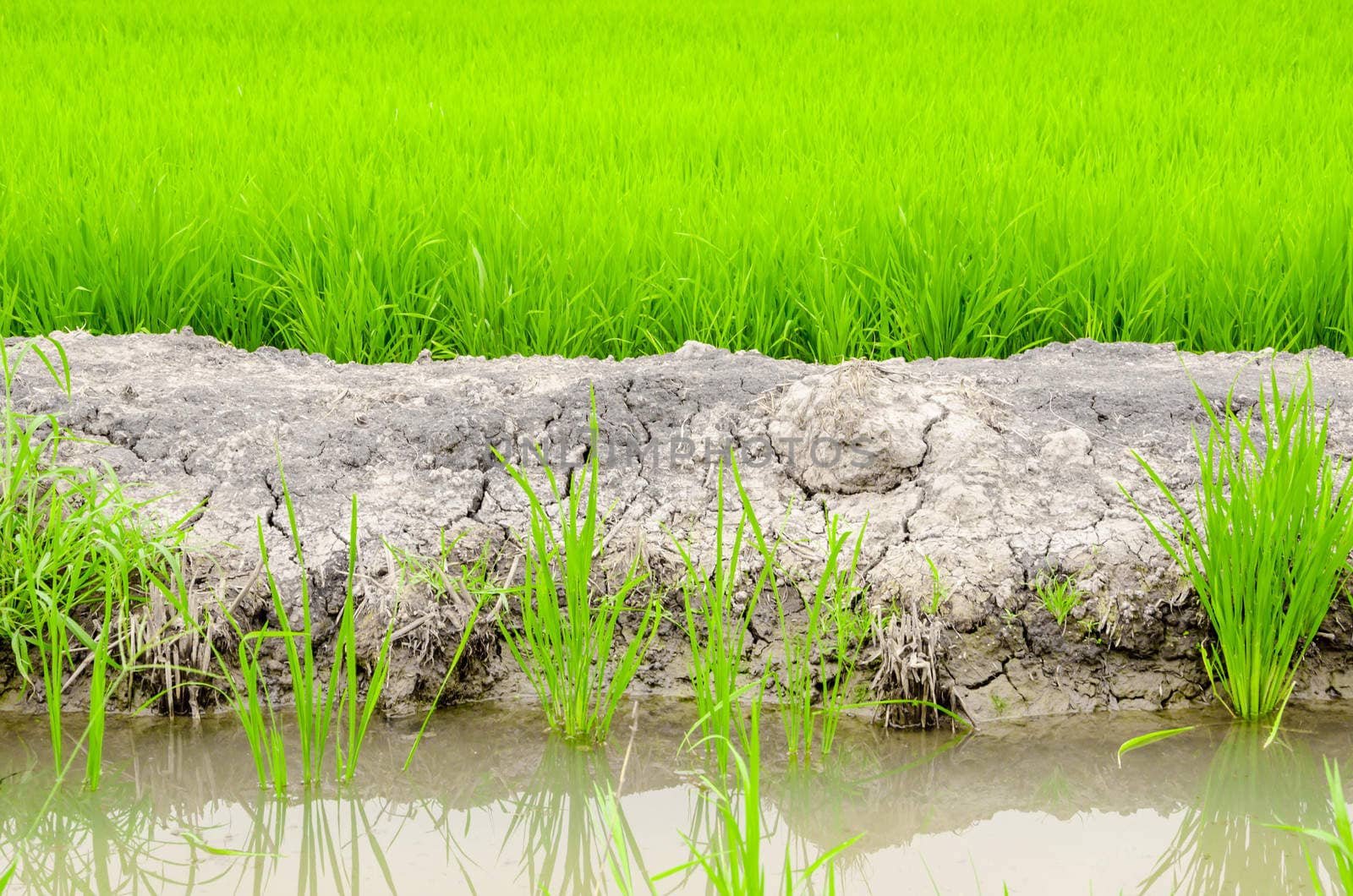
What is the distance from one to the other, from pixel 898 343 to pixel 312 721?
1.60m

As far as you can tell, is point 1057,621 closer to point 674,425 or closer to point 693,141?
point 674,425

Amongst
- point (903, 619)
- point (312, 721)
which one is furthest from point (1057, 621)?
point (312, 721)

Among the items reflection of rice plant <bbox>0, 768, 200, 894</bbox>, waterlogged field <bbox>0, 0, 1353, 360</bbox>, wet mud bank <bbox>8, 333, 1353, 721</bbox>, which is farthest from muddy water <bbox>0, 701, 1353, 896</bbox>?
waterlogged field <bbox>0, 0, 1353, 360</bbox>

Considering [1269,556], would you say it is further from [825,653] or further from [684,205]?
[684,205]

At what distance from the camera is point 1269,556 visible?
1.63m

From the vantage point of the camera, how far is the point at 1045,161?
3.64m

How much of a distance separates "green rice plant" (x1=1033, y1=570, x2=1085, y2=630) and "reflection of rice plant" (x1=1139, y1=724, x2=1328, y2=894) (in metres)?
0.29

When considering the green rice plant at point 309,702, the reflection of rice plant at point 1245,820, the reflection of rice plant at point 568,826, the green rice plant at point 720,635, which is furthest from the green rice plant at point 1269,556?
the green rice plant at point 309,702

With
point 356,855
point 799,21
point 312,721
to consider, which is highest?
point 799,21

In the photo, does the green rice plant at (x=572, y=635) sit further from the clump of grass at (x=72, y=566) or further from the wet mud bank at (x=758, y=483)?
the clump of grass at (x=72, y=566)

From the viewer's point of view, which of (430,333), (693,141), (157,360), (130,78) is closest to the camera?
(157,360)

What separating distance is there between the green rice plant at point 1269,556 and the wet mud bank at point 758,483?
0.36 feet

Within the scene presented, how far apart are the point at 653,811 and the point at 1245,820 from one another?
788 millimetres

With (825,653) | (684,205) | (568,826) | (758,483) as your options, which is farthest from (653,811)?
(684,205)
